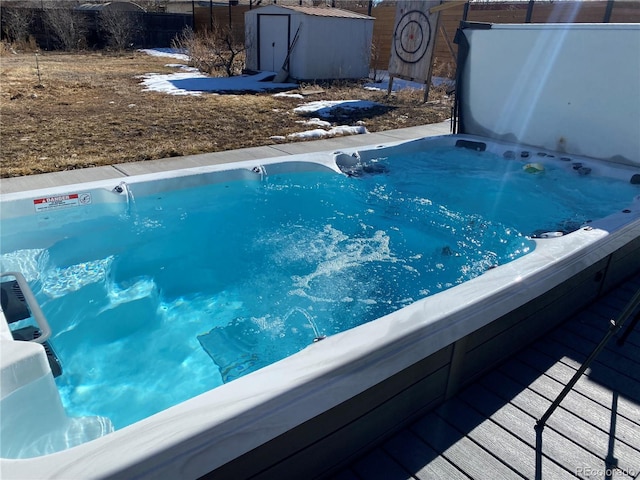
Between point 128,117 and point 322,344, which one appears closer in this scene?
point 322,344

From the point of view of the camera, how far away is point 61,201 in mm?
2984

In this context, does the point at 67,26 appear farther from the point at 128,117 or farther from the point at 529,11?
the point at 529,11

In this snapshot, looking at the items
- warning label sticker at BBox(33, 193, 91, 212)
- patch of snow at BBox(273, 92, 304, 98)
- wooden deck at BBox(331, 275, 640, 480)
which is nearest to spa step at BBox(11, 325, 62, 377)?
wooden deck at BBox(331, 275, 640, 480)

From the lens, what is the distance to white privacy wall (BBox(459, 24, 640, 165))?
3.84 m

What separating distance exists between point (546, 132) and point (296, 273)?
3000mm

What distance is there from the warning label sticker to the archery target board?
6.23 metres

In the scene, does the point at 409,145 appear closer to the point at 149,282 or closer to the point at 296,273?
the point at 296,273

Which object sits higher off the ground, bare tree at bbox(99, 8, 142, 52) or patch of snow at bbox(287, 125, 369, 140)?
bare tree at bbox(99, 8, 142, 52)

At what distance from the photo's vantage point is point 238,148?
4.71m

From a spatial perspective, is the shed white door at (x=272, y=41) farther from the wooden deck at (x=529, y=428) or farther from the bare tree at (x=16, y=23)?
the wooden deck at (x=529, y=428)

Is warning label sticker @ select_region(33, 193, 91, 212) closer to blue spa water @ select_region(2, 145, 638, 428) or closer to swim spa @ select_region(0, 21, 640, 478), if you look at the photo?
swim spa @ select_region(0, 21, 640, 478)

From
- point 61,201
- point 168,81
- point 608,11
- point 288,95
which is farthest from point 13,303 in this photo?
point 608,11

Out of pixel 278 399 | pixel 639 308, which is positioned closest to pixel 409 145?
pixel 639 308

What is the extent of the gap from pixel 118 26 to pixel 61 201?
14.4 meters
